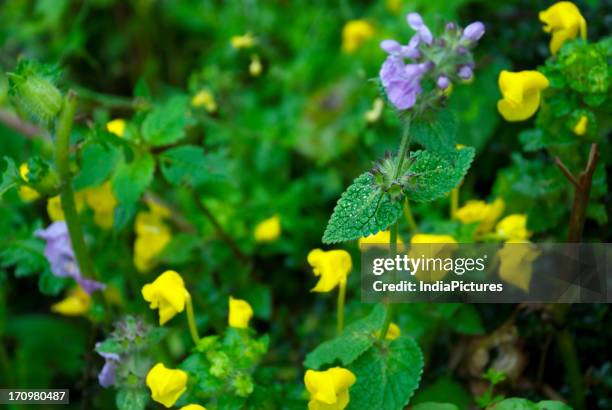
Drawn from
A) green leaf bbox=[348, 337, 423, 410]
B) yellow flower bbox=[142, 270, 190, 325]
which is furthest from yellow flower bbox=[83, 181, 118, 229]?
green leaf bbox=[348, 337, 423, 410]

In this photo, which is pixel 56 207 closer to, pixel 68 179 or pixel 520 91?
pixel 68 179

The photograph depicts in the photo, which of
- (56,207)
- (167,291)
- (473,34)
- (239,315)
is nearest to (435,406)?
(239,315)

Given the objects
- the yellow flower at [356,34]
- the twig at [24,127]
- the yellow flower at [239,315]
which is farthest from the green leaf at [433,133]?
the twig at [24,127]

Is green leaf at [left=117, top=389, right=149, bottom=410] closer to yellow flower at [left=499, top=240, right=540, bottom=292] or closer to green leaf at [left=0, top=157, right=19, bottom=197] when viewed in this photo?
green leaf at [left=0, top=157, right=19, bottom=197]

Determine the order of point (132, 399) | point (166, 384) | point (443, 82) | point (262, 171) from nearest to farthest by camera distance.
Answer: point (443, 82) < point (166, 384) < point (132, 399) < point (262, 171)

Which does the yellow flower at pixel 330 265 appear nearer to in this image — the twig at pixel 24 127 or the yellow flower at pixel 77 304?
the yellow flower at pixel 77 304

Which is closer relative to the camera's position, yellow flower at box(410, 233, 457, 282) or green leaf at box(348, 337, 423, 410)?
green leaf at box(348, 337, 423, 410)
